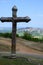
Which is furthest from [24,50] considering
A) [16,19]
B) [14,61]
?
[14,61]

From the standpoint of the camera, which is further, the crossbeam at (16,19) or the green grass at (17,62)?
the crossbeam at (16,19)

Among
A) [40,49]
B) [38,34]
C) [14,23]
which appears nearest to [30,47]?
[40,49]

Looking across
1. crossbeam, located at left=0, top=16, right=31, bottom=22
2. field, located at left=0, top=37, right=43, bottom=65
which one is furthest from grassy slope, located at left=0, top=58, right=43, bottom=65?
crossbeam, located at left=0, top=16, right=31, bottom=22

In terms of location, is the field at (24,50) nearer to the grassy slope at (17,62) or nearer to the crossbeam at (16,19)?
the grassy slope at (17,62)

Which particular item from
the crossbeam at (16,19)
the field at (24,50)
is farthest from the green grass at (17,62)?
the crossbeam at (16,19)

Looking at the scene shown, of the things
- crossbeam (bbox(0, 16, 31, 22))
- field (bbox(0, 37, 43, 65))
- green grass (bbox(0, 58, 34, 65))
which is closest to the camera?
green grass (bbox(0, 58, 34, 65))

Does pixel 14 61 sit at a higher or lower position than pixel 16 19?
lower

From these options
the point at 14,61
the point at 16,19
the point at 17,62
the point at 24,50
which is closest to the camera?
the point at 17,62

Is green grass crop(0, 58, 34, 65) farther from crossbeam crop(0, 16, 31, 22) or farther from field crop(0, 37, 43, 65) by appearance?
crossbeam crop(0, 16, 31, 22)

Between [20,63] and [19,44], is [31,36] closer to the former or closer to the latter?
[19,44]

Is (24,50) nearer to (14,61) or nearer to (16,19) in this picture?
(16,19)

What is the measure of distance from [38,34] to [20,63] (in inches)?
308

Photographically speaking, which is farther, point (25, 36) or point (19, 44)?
point (25, 36)

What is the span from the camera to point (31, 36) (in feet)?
58.3
